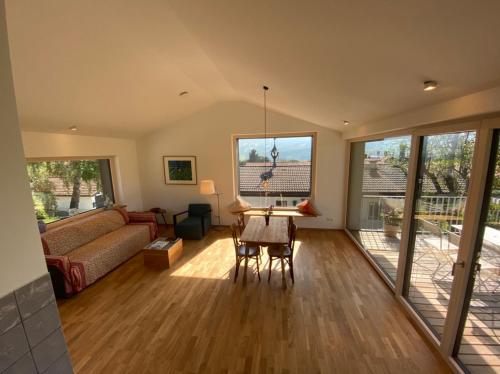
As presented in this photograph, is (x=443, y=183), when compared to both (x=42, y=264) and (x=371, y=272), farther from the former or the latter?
(x=42, y=264)

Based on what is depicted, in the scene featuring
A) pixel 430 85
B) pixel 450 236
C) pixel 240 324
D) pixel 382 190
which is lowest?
pixel 240 324

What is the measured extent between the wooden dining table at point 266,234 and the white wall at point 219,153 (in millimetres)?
1727

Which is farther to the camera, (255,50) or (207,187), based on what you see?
(207,187)

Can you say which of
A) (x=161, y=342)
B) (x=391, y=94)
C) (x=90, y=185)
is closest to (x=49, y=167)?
(x=90, y=185)

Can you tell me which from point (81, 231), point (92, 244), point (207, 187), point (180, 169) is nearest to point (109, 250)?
point (92, 244)

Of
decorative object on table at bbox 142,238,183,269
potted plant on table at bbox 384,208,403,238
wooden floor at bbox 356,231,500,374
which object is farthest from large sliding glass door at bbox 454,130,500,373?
decorative object on table at bbox 142,238,183,269

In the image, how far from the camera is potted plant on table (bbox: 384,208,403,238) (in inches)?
124

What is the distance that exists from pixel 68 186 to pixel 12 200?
4.16 meters

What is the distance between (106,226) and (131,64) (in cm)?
321

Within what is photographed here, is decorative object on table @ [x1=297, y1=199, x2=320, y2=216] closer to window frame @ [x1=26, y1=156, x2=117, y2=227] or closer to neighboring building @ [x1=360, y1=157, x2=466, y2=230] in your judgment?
neighboring building @ [x1=360, y1=157, x2=466, y2=230]

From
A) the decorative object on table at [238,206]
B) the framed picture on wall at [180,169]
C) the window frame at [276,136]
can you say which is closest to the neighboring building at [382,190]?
the window frame at [276,136]

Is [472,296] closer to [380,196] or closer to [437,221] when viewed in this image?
[437,221]

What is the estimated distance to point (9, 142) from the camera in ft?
2.87

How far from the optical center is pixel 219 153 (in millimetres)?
5422
